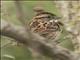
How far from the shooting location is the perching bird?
1.20 m

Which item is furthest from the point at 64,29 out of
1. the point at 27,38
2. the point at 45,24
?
the point at 27,38

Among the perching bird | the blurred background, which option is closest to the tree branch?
the blurred background

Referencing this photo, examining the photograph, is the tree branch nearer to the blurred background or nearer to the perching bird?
the blurred background

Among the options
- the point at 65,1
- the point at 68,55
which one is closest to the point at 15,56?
the point at 65,1

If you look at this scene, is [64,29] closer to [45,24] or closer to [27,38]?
[45,24]

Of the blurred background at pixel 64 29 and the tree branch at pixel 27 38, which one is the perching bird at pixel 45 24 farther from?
the tree branch at pixel 27 38

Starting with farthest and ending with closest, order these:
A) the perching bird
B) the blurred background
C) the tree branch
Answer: the perching bird → the blurred background → the tree branch

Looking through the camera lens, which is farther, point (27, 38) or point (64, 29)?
point (64, 29)

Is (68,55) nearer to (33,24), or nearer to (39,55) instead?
(39,55)

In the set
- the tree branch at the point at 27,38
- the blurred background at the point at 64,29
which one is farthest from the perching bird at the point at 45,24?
the tree branch at the point at 27,38

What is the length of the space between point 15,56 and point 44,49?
847mm

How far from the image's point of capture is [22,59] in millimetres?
1251

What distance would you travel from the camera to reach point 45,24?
4.18ft

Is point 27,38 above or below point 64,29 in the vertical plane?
below
